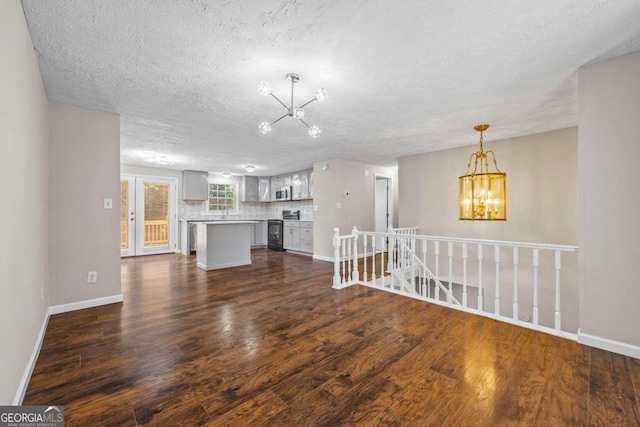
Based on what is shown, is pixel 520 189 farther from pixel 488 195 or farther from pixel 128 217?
pixel 128 217

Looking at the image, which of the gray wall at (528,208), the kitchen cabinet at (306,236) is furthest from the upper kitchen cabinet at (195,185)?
the gray wall at (528,208)

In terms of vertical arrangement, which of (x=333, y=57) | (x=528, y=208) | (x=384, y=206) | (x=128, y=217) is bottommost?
(x=128, y=217)

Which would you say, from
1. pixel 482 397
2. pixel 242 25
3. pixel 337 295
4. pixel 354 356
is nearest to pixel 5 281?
pixel 242 25

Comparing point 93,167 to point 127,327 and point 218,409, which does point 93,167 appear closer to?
point 127,327

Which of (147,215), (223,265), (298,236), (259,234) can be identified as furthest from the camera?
(259,234)

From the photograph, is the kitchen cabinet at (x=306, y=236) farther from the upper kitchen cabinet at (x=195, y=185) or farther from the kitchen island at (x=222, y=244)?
the upper kitchen cabinet at (x=195, y=185)

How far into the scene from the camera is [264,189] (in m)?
8.47

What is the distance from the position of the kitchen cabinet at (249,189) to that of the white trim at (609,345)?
7.72 meters

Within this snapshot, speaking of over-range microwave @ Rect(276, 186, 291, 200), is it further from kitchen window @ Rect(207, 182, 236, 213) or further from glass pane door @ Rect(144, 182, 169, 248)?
glass pane door @ Rect(144, 182, 169, 248)

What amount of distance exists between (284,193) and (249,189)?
125 centimetres

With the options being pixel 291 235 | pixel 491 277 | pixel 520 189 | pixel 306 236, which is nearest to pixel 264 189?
pixel 291 235

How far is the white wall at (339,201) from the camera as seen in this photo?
232 inches

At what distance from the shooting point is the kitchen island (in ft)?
16.5

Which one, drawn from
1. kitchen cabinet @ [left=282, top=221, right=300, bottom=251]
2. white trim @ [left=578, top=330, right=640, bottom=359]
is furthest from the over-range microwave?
white trim @ [left=578, top=330, right=640, bottom=359]
